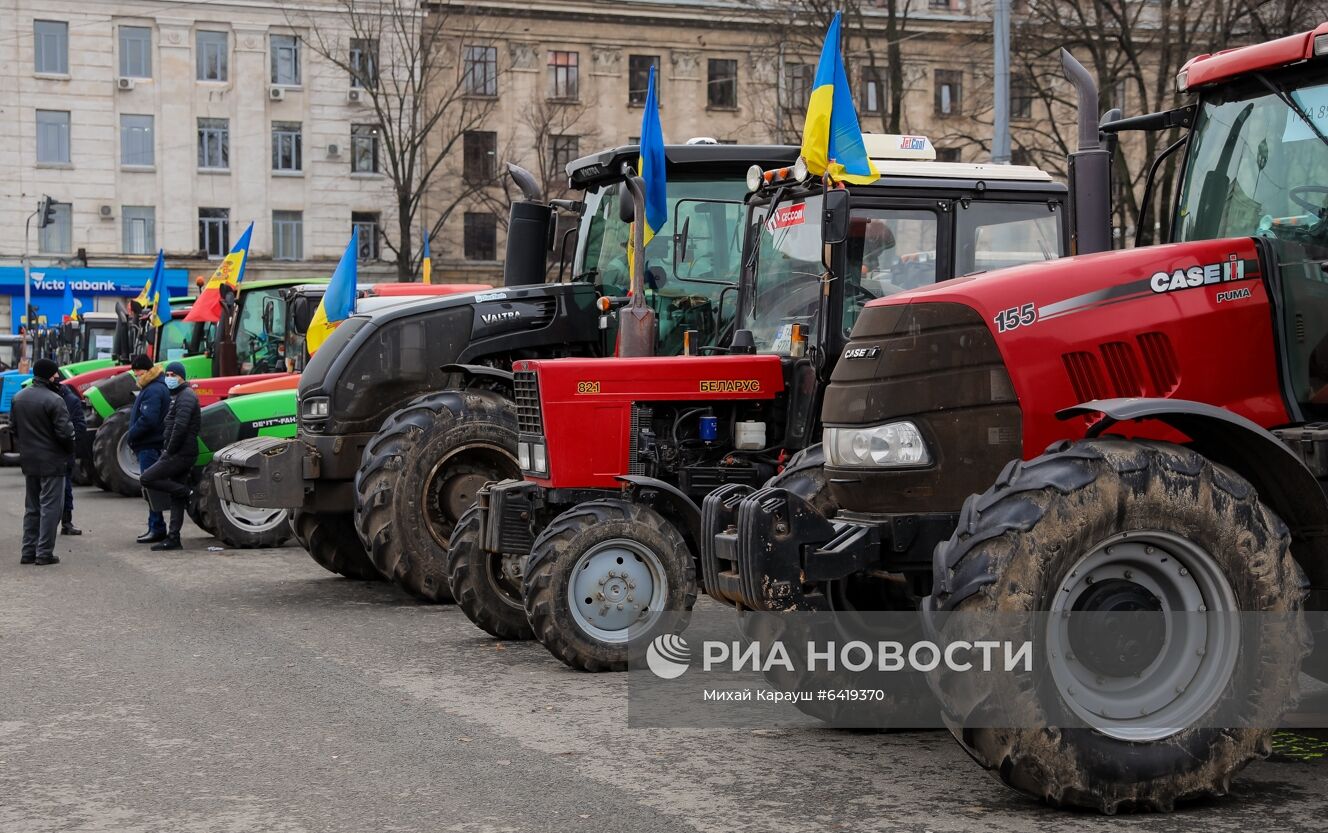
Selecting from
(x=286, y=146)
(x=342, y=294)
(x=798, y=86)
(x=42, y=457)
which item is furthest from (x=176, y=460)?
(x=286, y=146)

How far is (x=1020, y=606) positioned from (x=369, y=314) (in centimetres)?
849

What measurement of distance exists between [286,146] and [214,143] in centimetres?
246

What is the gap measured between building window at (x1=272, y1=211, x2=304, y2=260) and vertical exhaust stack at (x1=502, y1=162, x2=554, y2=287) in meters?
48.9

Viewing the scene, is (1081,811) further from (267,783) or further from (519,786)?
(267,783)

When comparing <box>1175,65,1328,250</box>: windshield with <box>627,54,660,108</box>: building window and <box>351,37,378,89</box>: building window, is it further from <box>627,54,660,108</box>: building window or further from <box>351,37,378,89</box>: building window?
<box>627,54,660,108</box>: building window

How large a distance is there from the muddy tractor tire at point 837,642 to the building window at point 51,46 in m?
56.5

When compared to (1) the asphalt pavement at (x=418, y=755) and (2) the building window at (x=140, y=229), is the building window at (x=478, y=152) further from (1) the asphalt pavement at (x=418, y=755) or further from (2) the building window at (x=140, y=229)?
(1) the asphalt pavement at (x=418, y=755)

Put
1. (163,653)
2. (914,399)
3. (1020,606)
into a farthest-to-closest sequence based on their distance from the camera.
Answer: (163,653) → (914,399) → (1020,606)

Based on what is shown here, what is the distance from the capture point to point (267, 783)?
6934 mm

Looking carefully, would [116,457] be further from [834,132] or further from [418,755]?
[418,755]

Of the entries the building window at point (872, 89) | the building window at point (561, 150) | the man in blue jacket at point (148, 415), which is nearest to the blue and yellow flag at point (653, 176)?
the man in blue jacket at point (148, 415)

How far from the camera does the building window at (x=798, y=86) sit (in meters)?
45.4

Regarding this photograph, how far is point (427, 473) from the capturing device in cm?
1202

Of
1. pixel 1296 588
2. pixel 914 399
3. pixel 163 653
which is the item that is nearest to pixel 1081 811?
Result: pixel 1296 588
